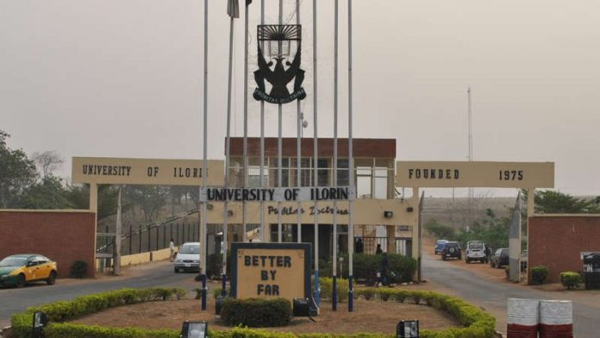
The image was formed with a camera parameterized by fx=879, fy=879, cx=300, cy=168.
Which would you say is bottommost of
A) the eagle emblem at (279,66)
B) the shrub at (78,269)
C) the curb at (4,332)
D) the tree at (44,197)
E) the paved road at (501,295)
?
the paved road at (501,295)

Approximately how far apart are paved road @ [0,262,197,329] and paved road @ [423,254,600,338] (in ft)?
36.7

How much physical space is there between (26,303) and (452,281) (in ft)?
72.4

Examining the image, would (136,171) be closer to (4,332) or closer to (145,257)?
(145,257)

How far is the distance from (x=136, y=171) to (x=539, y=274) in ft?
60.1

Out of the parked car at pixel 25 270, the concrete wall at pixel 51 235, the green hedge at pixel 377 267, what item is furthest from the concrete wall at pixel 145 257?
the green hedge at pixel 377 267

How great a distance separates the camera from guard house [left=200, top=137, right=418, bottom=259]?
128ft

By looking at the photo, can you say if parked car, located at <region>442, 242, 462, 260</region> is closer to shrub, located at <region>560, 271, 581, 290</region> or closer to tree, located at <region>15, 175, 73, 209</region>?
tree, located at <region>15, 175, 73, 209</region>

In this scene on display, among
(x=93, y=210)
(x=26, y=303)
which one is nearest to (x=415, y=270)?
(x=93, y=210)

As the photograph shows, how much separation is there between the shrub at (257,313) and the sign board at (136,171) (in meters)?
20.8

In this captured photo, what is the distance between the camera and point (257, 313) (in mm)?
18734

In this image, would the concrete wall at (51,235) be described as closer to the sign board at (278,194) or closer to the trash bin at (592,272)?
the sign board at (278,194)

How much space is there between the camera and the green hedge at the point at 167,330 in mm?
15797

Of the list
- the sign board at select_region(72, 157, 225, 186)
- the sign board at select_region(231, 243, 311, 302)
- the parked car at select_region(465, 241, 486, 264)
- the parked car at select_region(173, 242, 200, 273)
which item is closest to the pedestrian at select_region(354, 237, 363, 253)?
the sign board at select_region(72, 157, 225, 186)

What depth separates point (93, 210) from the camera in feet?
130
